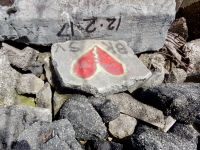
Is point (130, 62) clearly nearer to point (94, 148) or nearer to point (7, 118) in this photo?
point (94, 148)

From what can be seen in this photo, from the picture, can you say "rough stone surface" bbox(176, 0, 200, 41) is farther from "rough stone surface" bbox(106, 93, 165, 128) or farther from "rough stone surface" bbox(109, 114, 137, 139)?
"rough stone surface" bbox(109, 114, 137, 139)

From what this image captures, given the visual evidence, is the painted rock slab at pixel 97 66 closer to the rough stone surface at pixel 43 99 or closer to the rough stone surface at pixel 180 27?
the rough stone surface at pixel 43 99

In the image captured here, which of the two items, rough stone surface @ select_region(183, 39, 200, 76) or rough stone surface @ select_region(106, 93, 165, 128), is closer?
rough stone surface @ select_region(106, 93, 165, 128)

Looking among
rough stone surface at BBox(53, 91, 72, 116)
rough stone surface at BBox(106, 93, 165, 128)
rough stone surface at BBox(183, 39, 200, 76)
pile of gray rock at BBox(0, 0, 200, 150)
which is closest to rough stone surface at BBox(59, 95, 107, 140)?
pile of gray rock at BBox(0, 0, 200, 150)

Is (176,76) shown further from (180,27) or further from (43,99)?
(43,99)

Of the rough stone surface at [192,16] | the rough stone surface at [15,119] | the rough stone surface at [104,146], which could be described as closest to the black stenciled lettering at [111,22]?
the rough stone surface at [15,119]

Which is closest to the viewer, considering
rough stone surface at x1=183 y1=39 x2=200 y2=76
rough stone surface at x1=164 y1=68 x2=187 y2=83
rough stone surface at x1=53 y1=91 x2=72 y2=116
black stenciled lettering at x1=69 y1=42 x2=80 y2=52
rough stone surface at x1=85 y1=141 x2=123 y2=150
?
rough stone surface at x1=85 y1=141 x2=123 y2=150

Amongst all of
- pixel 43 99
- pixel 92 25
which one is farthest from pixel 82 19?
pixel 43 99
